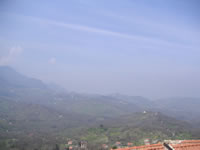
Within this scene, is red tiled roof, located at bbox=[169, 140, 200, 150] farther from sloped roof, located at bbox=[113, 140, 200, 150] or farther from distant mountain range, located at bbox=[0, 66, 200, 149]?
distant mountain range, located at bbox=[0, 66, 200, 149]

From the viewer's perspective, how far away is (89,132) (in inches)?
3184

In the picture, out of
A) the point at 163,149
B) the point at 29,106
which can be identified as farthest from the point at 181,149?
the point at 29,106

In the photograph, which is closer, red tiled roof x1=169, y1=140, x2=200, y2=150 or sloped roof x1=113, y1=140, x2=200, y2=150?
sloped roof x1=113, y1=140, x2=200, y2=150

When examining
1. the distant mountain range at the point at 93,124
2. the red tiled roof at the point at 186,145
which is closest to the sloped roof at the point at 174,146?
the red tiled roof at the point at 186,145

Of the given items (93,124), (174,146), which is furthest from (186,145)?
(93,124)

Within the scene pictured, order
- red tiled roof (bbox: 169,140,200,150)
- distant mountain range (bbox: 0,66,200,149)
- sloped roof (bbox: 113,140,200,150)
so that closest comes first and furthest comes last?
1. sloped roof (bbox: 113,140,200,150)
2. red tiled roof (bbox: 169,140,200,150)
3. distant mountain range (bbox: 0,66,200,149)

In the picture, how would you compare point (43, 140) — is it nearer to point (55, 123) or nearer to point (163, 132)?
point (163, 132)

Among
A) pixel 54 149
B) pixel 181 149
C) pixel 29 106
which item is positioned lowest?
pixel 54 149

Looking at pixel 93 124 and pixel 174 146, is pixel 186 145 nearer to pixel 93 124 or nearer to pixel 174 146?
pixel 174 146

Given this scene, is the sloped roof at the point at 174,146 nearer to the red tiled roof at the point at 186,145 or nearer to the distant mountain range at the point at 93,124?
the red tiled roof at the point at 186,145

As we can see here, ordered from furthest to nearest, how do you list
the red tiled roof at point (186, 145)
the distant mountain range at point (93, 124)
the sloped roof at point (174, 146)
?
the distant mountain range at point (93, 124) < the red tiled roof at point (186, 145) < the sloped roof at point (174, 146)

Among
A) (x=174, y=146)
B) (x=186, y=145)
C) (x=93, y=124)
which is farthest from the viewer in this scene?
(x=93, y=124)

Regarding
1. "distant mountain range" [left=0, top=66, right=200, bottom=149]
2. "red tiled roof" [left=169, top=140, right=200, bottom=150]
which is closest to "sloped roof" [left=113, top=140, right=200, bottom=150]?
"red tiled roof" [left=169, top=140, right=200, bottom=150]

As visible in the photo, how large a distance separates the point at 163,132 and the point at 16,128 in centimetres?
6442
